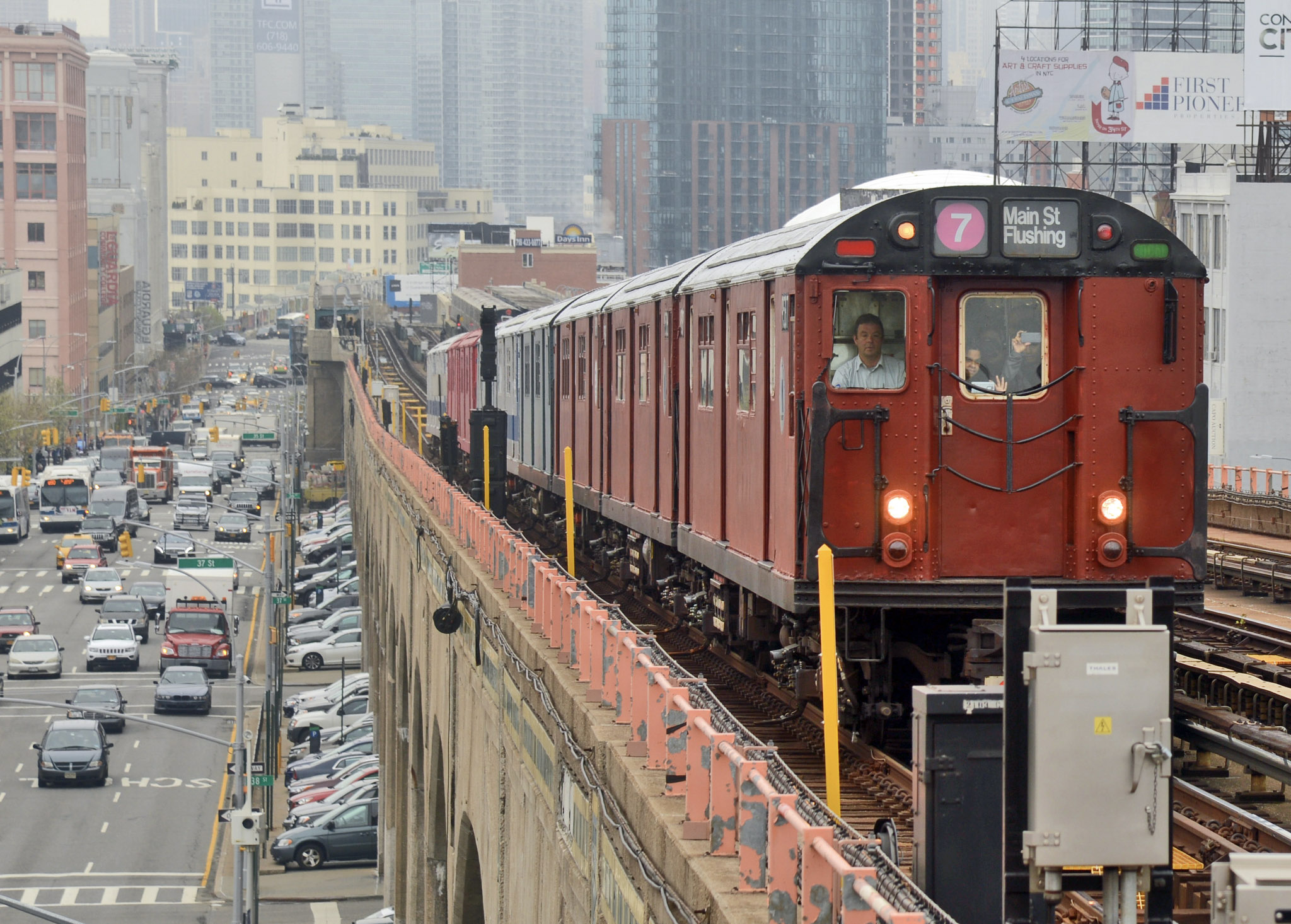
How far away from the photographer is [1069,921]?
27.8ft

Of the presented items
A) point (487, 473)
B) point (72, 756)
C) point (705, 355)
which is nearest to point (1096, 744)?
point (705, 355)

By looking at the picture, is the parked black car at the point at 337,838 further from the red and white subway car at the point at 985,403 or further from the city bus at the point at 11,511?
the city bus at the point at 11,511

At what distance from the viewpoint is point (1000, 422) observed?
12.5 metres

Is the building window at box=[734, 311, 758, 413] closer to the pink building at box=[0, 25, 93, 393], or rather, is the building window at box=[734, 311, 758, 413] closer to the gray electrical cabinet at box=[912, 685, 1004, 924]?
the gray electrical cabinet at box=[912, 685, 1004, 924]

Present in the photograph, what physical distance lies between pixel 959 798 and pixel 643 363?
39.2 feet

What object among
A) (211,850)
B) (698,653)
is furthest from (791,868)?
(211,850)

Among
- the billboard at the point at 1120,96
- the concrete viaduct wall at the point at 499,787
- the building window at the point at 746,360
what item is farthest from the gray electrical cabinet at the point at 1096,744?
the billboard at the point at 1120,96

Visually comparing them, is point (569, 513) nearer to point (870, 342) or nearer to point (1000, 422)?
point (870, 342)

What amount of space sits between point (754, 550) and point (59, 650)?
49219 mm

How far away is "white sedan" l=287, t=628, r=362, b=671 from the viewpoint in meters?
67.7

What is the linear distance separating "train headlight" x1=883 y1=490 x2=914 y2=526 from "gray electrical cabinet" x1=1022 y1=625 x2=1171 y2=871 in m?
6.26

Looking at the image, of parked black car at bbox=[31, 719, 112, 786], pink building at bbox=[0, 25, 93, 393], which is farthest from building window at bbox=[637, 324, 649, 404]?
pink building at bbox=[0, 25, 93, 393]

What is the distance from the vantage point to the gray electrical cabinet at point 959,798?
314 inches

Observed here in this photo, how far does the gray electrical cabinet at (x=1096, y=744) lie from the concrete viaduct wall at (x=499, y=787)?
6.43 ft
